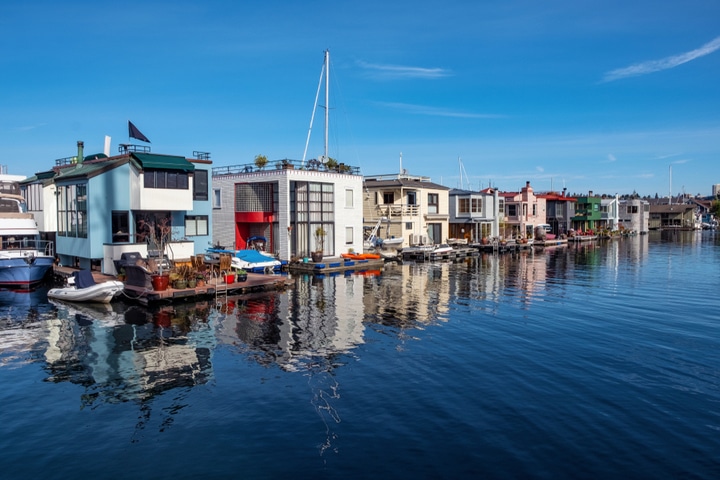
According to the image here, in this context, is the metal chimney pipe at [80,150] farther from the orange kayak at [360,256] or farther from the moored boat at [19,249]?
the orange kayak at [360,256]

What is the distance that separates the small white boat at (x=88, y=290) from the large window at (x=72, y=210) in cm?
718

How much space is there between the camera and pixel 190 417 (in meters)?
14.4

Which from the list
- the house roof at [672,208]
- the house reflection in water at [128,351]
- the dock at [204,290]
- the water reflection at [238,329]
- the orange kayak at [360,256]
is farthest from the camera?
the house roof at [672,208]

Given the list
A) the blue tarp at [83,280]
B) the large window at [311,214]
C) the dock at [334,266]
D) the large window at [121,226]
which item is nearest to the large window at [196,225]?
the large window at [121,226]

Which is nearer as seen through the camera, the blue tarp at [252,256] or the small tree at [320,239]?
the blue tarp at [252,256]

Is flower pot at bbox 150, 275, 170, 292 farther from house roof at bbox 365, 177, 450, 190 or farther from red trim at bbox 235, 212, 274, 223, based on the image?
house roof at bbox 365, 177, 450, 190

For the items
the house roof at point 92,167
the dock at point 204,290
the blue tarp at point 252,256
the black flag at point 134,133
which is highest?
the black flag at point 134,133

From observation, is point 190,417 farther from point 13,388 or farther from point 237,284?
point 237,284

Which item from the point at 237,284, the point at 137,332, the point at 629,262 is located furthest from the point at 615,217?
the point at 137,332

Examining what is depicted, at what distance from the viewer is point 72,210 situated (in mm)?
38312

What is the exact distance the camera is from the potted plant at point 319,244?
47156 millimetres

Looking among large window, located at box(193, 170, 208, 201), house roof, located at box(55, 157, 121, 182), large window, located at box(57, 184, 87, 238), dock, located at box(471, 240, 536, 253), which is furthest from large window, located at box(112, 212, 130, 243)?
dock, located at box(471, 240, 536, 253)

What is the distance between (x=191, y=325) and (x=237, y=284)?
28.6 feet

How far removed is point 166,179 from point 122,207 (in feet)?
11.4
